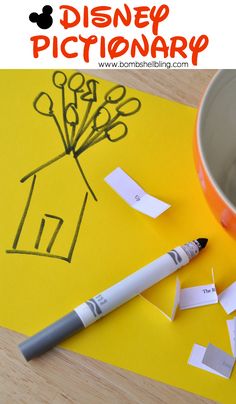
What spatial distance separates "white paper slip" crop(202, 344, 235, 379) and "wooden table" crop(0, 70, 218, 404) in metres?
0.03

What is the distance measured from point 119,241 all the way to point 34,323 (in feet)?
0.38

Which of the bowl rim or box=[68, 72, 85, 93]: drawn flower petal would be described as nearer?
the bowl rim

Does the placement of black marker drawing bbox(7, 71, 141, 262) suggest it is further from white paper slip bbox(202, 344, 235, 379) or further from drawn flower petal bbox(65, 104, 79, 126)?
white paper slip bbox(202, 344, 235, 379)

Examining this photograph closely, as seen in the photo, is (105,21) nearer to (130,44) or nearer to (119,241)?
(130,44)


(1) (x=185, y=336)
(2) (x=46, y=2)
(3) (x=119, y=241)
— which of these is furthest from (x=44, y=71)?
(1) (x=185, y=336)

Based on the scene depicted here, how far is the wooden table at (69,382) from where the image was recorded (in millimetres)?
491

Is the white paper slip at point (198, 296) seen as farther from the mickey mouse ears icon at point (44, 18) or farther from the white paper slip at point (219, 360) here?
the mickey mouse ears icon at point (44, 18)

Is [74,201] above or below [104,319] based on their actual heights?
above

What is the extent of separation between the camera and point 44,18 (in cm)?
64

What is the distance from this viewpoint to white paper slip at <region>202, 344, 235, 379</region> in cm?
50

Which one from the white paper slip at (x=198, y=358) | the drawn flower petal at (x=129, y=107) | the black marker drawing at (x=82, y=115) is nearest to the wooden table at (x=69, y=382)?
the white paper slip at (x=198, y=358)

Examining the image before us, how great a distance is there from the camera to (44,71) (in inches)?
24.8

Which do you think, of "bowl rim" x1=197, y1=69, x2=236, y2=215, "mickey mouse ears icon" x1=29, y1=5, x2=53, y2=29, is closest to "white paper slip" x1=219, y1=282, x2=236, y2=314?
"bowl rim" x1=197, y1=69, x2=236, y2=215

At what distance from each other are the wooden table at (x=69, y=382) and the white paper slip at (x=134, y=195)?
16 cm
